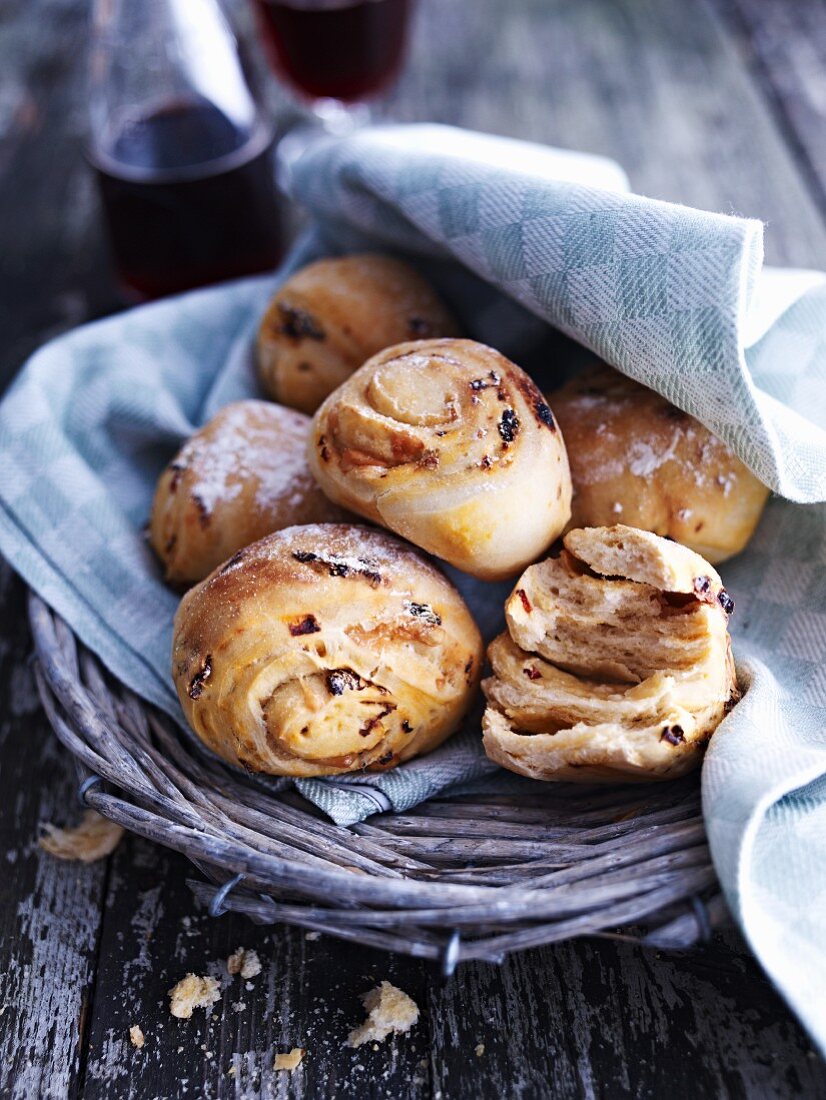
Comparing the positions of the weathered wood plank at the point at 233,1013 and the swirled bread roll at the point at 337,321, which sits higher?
the swirled bread roll at the point at 337,321

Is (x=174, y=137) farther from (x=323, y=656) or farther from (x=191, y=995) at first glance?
(x=191, y=995)

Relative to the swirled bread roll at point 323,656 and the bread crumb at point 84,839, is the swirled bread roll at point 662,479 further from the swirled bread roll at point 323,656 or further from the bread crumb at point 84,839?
the bread crumb at point 84,839

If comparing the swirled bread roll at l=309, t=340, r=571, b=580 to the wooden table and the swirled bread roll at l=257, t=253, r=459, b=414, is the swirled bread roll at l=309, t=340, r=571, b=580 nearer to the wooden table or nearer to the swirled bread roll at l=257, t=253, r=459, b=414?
the swirled bread roll at l=257, t=253, r=459, b=414

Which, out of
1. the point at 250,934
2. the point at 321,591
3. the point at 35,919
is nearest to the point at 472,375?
the point at 321,591

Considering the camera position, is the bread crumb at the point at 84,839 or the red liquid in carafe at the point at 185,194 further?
the red liquid in carafe at the point at 185,194

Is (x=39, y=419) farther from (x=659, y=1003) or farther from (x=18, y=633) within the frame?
(x=659, y=1003)

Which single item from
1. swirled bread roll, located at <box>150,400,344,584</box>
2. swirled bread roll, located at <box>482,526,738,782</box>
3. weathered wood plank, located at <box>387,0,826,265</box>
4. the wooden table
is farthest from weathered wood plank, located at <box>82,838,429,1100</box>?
weathered wood plank, located at <box>387,0,826,265</box>

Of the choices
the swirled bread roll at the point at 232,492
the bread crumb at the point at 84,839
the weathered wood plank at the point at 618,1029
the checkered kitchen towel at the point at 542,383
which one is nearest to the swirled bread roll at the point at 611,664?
the checkered kitchen towel at the point at 542,383
